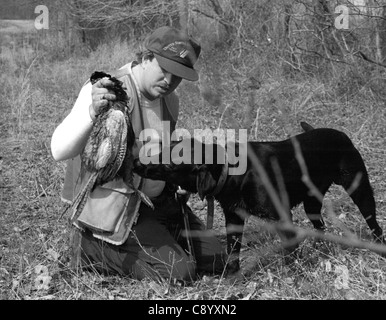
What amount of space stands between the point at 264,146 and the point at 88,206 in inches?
43.0

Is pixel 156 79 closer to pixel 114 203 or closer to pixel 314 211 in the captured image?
pixel 114 203

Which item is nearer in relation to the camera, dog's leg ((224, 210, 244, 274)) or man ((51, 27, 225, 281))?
man ((51, 27, 225, 281))

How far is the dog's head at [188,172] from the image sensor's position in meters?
3.00

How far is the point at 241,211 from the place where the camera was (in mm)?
3301

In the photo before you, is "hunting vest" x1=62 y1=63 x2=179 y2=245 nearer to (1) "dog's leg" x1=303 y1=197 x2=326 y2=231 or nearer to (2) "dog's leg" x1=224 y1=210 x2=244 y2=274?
(2) "dog's leg" x1=224 y1=210 x2=244 y2=274

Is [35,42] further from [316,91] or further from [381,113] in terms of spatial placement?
[381,113]

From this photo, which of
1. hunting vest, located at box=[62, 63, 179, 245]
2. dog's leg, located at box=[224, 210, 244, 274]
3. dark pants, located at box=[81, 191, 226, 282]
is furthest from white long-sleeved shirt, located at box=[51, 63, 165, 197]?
dog's leg, located at box=[224, 210, 244, 274]

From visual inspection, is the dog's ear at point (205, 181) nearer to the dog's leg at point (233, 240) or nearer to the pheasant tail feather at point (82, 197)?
the dog's leg at point (233, 240)

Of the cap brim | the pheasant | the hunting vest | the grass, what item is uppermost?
the cap brim

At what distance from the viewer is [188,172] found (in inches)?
121

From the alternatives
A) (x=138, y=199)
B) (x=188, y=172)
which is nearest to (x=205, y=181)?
(x=188, y=172)

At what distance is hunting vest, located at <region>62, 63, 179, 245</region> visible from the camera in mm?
3195

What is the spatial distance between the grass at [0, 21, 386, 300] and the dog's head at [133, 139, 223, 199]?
273 mm
